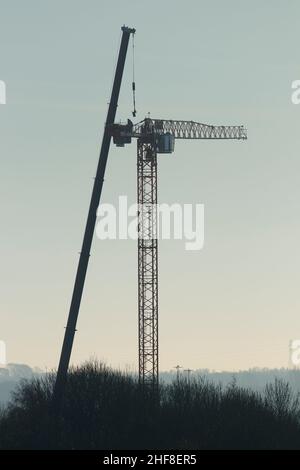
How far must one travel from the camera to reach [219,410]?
445 ft

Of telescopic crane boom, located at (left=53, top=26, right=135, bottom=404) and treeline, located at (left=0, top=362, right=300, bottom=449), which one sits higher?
telescopic crane boom, located at (left=53, top=26, right=135, bottom=404)

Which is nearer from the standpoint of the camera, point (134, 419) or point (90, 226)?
point (90, 226)

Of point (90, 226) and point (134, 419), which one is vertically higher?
point (90, 226)

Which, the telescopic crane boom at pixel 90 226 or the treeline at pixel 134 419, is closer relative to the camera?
the telescopic crane boom at pixel 90 226

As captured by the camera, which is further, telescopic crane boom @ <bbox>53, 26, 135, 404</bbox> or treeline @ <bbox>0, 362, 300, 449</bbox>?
treeline @ <bbox>0, 362, 300, 449</bbox>

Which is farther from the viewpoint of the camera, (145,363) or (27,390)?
(145,363)

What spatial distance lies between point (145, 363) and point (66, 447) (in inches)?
1452

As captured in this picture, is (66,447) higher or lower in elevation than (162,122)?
lower
